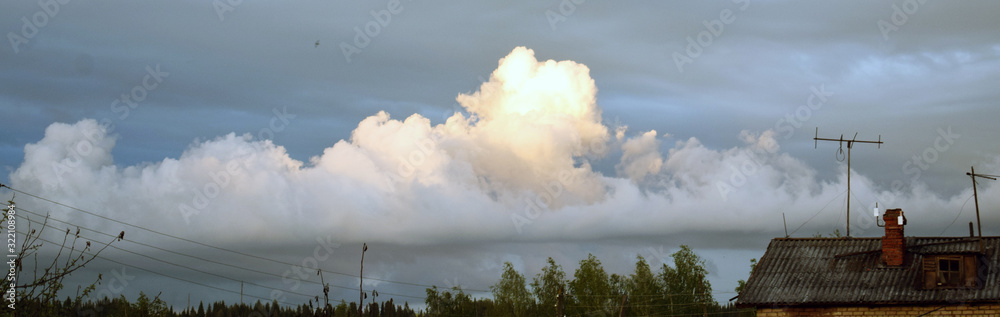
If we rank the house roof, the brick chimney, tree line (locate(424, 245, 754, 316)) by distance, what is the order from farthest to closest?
tree line (locate(424, 245, 754, 316))
the brick chimney
the house roof

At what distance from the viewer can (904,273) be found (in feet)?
106

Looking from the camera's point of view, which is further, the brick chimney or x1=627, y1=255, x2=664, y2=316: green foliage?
x1=627, y1=255, x2=664, y2=316: green foliage

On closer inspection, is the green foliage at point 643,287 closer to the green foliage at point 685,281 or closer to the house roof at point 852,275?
the green foliage at point 685,281

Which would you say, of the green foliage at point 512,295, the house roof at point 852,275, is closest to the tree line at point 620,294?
the green foliage at point 512,295

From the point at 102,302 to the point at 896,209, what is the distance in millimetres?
96519

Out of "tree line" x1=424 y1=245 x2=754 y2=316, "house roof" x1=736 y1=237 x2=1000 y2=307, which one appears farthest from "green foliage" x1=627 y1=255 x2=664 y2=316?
"house roof" x1=736 y1=237 x2=1000 y2=307

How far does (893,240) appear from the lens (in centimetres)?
3328

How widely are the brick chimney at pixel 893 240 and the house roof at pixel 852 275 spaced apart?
27 cm

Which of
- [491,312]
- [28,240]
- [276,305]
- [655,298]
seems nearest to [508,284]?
[491,312]

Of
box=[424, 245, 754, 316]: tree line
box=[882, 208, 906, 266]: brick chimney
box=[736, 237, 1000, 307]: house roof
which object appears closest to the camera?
box=[736, 237, 1000, 307]: house roof

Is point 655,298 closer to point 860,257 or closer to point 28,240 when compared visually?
point 860,257

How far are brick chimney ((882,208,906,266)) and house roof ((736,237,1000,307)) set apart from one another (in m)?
0.27

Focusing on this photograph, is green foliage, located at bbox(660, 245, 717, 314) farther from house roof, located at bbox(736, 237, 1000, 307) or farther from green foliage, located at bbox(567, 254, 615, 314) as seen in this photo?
house roof, located at bbox(736, 237, 1000, 307)

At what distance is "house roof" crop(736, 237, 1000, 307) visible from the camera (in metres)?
30.9
